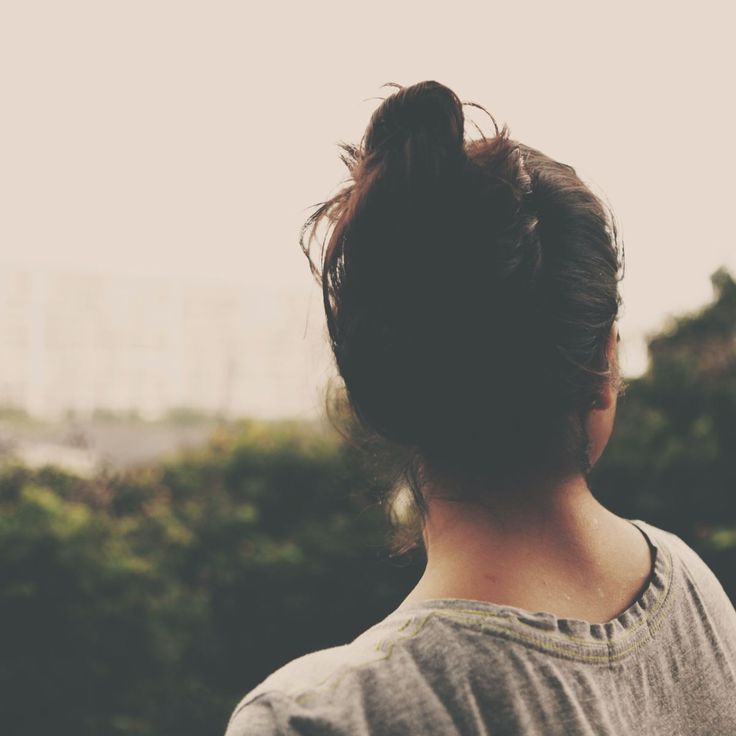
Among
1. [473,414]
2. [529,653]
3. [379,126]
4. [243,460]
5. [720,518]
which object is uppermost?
[379,126]

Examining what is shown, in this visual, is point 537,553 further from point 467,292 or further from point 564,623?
point 467,292

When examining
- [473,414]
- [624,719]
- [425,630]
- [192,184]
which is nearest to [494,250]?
[473,414]

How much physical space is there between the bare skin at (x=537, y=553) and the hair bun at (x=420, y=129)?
38 cm

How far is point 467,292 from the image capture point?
3.32ft

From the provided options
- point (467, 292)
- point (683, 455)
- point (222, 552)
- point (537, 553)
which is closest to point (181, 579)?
point (222, 552)

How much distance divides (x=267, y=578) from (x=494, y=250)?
244 inches

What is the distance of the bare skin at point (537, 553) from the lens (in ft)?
3.34

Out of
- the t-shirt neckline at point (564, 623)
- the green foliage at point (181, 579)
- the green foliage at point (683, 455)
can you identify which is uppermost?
the t-shirt neckline at point (564, 623)

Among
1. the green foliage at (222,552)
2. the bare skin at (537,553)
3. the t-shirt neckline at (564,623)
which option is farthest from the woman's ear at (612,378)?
the green foliage at (222,552)

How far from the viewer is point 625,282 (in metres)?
1.28

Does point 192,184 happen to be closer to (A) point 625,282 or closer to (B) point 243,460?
(B) point 243,460

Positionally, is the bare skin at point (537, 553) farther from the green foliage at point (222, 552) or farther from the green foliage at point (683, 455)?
the green foliage at point (683, 455)

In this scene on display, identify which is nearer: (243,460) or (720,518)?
(720,518)

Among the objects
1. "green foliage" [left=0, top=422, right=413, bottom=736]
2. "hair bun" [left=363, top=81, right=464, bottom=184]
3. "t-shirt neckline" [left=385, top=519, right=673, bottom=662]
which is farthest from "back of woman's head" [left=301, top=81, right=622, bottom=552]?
"green foliage" [left=0, top=422, right=413, bottom=736]
